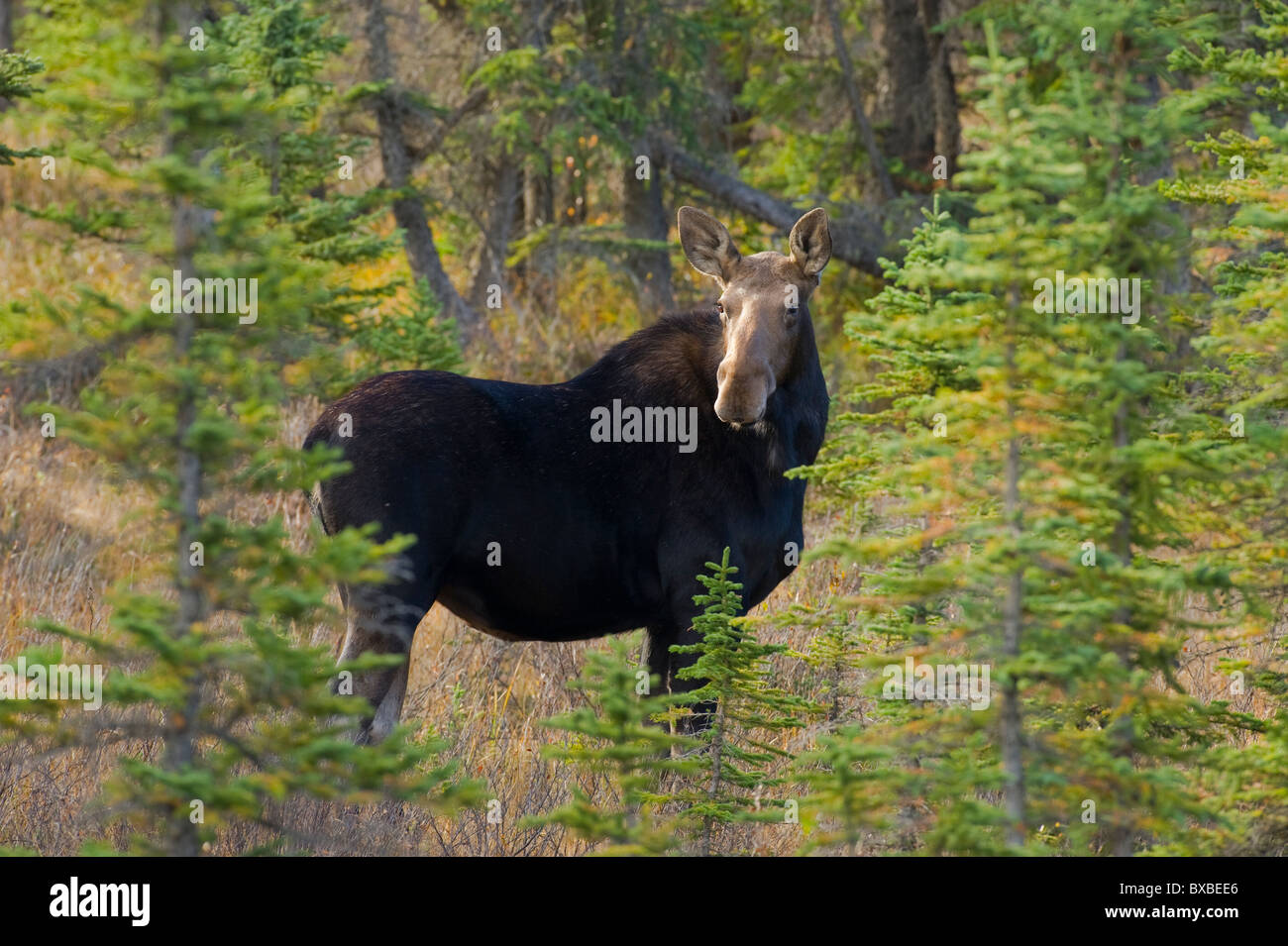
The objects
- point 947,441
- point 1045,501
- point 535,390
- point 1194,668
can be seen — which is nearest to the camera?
point 1045,501

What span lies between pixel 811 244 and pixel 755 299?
55 cm

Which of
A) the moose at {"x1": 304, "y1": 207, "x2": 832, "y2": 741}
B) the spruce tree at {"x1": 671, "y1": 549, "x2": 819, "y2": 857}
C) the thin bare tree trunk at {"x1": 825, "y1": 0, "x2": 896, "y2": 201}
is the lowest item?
the spruce tree at {"x1": 671, "y1": 549, "x2": 819, "y2": 857}

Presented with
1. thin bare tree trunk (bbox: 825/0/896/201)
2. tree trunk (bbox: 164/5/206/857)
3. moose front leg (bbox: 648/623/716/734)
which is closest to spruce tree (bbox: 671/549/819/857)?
moose front leg (bbox: 648/623/716/734)

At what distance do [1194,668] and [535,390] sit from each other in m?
4.60

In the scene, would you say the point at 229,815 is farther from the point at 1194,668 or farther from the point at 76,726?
the point at 1194,668

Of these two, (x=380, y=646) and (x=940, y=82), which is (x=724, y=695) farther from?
(x=940, y=82)

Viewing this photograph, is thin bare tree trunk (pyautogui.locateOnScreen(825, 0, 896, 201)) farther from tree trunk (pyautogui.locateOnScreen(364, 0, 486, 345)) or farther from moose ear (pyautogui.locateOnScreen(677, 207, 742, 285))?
moose ear (pyautogui.locateOnScreen(677, 207, 742, 285))

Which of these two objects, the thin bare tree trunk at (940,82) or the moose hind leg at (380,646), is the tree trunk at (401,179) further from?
the moose hind leg at (380,646)

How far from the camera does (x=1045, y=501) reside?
408 centimetres

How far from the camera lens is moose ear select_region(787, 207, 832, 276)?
7.33 metres

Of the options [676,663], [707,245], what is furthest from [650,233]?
[676,663]

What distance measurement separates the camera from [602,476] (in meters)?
7.20

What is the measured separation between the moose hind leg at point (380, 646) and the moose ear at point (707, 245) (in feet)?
8.55

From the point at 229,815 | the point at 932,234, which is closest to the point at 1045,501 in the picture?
the point at 932,234
